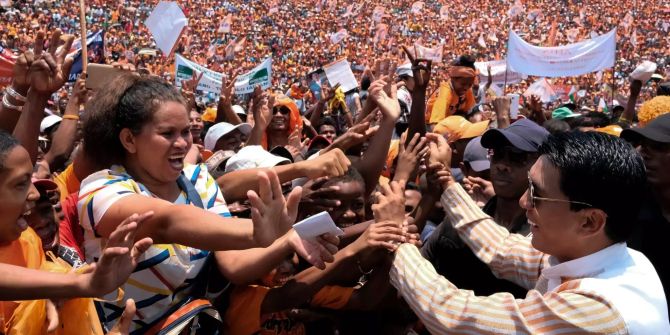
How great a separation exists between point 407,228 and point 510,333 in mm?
712

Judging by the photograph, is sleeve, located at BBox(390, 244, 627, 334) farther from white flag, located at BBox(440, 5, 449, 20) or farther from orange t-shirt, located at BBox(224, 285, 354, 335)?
white flag, located at BBox(440, 5, 449, 20)

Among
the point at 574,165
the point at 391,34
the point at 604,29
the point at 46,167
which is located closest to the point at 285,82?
the point at 391,34

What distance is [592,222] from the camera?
83.7 inches

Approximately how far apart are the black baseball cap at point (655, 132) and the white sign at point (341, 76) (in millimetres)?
5411

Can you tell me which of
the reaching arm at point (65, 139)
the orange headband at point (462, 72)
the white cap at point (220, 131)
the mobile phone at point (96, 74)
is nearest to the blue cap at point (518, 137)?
the reaching arm at point (65, 139)

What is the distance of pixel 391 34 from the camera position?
3412 centimetres

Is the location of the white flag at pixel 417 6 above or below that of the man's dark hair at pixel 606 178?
below

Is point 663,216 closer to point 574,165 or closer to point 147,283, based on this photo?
point 574,165

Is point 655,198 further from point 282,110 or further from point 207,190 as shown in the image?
point 282,110

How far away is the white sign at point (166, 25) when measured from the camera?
29.9ft

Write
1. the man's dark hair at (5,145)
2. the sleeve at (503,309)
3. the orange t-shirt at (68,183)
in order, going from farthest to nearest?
the orange t-shirt at (68,183)
the man's dark hair at (5,145)
the sleeve at (503,309)

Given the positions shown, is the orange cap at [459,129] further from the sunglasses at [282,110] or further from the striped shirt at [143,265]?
the striped shirt at [143,265]

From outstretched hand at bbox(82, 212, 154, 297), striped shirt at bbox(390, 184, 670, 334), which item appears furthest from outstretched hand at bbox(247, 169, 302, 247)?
striped shirt at bbox(390, 184, 670, 334)

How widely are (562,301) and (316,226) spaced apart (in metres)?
0.73
